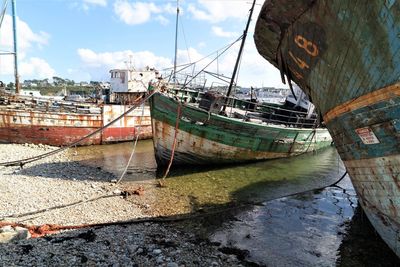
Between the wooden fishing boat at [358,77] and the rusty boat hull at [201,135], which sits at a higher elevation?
the wooden fishing boat at [358,77]

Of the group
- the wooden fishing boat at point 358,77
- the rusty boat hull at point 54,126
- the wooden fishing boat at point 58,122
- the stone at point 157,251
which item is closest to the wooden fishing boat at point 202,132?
the wooden fishing boat at point 58,122

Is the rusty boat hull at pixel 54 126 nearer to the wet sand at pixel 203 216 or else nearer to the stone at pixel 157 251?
the wet sand at pixel 203 216

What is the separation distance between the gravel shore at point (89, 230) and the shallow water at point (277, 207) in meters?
0.84

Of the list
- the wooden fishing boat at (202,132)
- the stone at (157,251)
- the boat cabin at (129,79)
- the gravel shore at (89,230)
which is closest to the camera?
the gravel shore at (89,230)

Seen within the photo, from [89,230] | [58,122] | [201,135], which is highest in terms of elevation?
[201,135]

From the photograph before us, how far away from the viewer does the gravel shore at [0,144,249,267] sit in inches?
225

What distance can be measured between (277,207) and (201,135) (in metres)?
4.42

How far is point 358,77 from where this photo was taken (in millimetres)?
4777

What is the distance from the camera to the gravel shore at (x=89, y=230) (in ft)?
18.8

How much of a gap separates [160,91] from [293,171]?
6526 mm

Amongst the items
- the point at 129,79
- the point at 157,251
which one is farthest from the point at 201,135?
the point at 129,79

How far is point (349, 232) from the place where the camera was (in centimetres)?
787

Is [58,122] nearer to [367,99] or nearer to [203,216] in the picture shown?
[203,216]

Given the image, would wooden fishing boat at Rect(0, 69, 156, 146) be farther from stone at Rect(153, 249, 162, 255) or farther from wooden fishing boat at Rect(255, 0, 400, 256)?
wooden fishing boat at Rect(255, 0, 400, 256)
